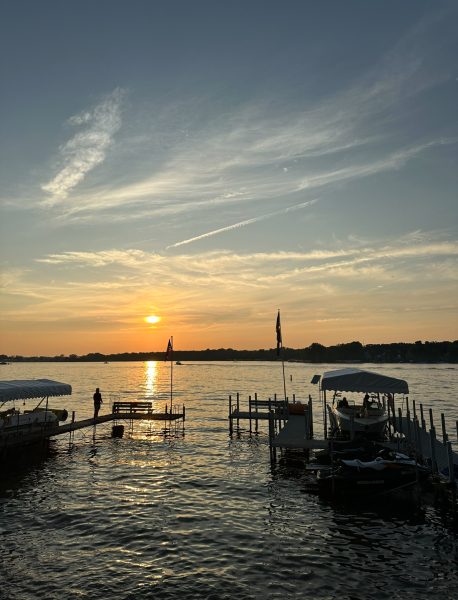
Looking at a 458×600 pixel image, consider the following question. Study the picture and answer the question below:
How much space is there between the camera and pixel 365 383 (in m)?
28.1

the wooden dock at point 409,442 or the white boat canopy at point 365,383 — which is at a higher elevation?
the white boat canopy at point 365,383

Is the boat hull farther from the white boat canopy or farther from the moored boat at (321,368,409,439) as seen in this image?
the white boat canopy

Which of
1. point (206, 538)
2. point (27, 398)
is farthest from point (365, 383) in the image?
point (27, 398)

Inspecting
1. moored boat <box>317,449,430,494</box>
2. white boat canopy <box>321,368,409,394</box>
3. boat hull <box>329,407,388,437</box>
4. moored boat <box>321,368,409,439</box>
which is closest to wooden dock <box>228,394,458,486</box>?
boat hull <box>329,407,388,437</box>

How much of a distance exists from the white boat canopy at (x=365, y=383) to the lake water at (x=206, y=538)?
246 inches

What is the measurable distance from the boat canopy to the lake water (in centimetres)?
493

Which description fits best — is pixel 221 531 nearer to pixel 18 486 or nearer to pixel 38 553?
pixel 38 553

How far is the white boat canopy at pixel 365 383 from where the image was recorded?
27672 millimetres

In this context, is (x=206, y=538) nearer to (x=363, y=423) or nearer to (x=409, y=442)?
(x=409, y=442)

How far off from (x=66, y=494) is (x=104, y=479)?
331cm

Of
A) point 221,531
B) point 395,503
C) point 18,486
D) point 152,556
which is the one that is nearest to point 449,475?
point 395,503

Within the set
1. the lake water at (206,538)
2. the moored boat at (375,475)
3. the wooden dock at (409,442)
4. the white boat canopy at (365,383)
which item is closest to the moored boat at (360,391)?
the white boat canopy at (365,383)

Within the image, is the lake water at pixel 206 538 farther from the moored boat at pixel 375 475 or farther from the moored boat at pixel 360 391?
the moored boat at pixel 360 391

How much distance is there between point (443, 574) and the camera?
15.5 metres
